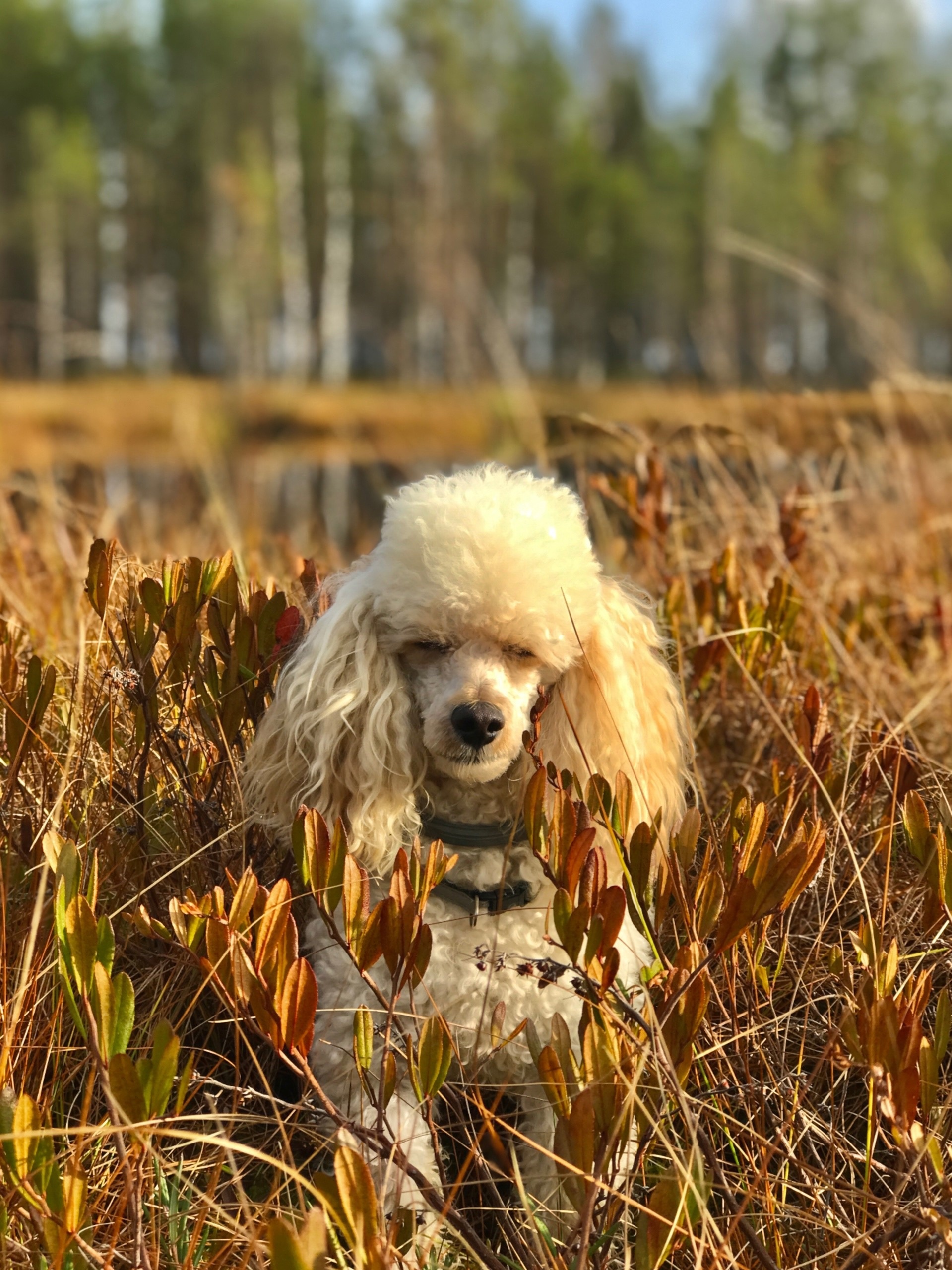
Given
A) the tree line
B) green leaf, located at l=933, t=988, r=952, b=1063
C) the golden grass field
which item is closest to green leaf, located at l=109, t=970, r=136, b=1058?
the golden grass field

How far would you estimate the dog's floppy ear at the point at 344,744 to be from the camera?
2.12 metres

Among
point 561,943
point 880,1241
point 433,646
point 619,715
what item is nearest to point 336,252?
point 433,646

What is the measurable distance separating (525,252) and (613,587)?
32701mm

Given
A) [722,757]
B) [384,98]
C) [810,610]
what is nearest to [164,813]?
[722,757]

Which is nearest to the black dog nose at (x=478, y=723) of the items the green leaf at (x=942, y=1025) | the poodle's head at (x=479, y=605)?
the poodle's head at (x=479, y=605)

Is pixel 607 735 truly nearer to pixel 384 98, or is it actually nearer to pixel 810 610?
pixel 810 610

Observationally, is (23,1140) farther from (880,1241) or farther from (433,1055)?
(880,1241)

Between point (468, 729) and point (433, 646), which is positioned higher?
point (433, 646)

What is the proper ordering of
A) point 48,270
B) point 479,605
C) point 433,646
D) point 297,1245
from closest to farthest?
point 297,1245, point 479,605, point 433,646, point 48,270

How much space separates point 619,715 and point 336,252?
85.5 feet

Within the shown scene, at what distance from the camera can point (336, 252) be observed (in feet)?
86.1

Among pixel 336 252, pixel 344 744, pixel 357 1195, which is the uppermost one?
pixel 336 252

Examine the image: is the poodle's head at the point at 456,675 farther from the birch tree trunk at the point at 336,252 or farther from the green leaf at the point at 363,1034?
the birch tree trunk at the point at 336,252

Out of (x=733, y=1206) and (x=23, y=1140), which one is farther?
(x=733, y=1206)
